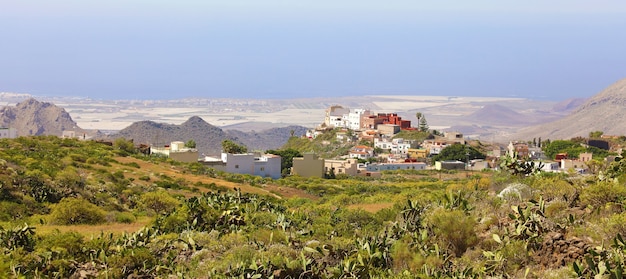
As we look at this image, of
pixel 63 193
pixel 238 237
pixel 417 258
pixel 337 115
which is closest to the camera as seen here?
pixel 417 258

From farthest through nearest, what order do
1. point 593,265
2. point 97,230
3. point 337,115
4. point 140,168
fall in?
point 337,115 → point 140,168 → point 97,230 → point 593,265

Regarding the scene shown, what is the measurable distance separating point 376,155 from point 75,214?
68.6 m

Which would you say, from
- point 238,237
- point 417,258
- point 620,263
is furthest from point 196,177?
point 620,263

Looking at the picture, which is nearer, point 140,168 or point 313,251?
point 313,251

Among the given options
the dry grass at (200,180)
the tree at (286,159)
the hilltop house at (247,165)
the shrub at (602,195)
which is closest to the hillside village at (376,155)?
the hilltop house at (247,165)

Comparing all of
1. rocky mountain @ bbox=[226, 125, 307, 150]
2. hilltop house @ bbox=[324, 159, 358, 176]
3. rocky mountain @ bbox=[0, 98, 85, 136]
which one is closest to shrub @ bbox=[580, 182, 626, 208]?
hilltop house @ bbox=[324, 159, 358, 176]

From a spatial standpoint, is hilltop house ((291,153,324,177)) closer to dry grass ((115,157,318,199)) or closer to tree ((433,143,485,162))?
dry grass ((115,157,318,199))

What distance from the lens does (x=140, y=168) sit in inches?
1512

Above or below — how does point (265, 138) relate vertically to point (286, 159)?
below

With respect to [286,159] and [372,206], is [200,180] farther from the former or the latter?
[286,159]

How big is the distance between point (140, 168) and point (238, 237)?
24.2m

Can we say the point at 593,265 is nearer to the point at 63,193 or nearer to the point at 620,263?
the point at 620,263

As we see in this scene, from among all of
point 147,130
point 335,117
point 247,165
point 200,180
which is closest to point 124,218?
point 200,180

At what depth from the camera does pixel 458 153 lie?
8519 cm
